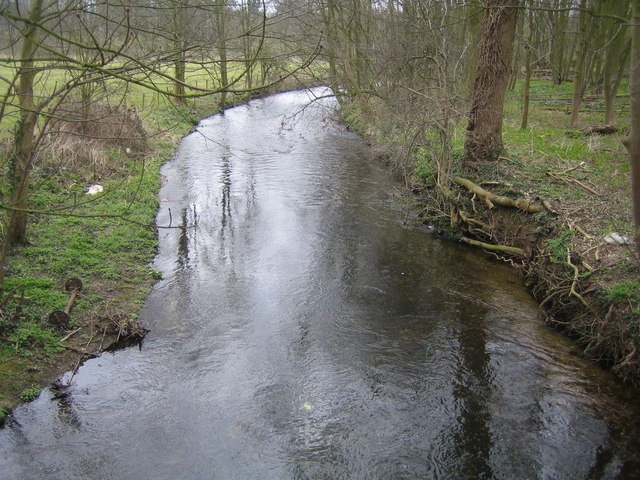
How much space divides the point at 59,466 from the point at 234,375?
262cm

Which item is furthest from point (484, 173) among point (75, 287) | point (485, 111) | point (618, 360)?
point (75, 287)

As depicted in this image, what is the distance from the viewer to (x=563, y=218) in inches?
433

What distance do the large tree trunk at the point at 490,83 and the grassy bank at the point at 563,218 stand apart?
51 centimetres

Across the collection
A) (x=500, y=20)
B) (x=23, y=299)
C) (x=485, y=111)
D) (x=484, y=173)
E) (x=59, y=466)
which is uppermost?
(x=500, y=20)

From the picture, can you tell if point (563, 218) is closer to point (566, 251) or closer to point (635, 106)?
point (566, 251)

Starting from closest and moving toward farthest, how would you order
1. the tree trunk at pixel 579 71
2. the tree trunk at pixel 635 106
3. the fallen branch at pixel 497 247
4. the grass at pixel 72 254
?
the tree trunk at pixel 635 106 < the grass at pixel 72 254 < the fallen branch at pixel 497 247 < the tree trunk at pixel 579 71

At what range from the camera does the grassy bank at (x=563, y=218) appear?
8375mm

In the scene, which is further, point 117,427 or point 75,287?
point 75,287

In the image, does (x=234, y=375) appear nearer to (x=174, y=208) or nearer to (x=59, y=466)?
(x=59, y=466)

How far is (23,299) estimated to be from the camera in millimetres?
8570

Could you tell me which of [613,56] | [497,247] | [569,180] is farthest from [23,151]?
[613,56]

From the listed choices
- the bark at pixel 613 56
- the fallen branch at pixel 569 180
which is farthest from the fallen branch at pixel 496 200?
the bark at pixel 613 56

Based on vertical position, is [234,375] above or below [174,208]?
below

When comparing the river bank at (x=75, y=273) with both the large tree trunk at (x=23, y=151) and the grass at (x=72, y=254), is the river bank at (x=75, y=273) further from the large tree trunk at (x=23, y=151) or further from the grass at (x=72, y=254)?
the large tree trunk at (x=23, y=151)
